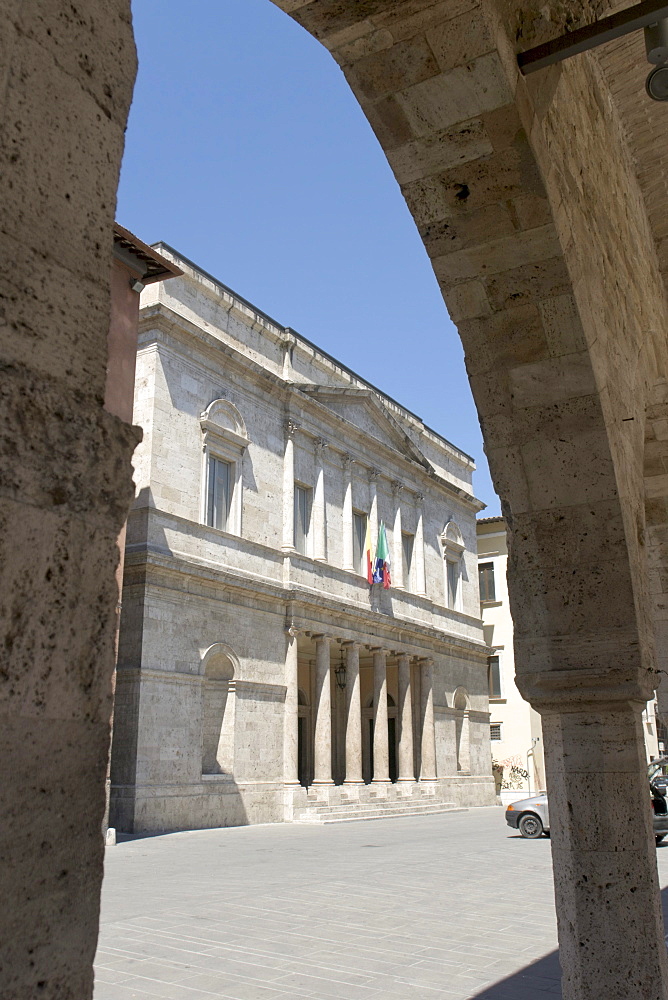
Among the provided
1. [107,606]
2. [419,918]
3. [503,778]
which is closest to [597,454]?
[107,606]

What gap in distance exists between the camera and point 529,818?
49.2 feet

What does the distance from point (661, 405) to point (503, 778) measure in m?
27.9

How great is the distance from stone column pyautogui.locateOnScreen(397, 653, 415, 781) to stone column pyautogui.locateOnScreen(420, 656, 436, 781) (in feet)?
1.64

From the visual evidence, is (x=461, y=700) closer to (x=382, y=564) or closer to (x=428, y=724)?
(x=428, y=724)

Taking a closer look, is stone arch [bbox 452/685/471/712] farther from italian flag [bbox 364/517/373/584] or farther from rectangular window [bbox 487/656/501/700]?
italian flag [bbox 364/517/373/584]

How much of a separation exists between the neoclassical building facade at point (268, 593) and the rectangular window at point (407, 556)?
2.1 inches

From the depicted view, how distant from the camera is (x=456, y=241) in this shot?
3572mm

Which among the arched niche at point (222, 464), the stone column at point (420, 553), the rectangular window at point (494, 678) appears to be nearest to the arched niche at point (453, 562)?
the stone column at point (420, 553)

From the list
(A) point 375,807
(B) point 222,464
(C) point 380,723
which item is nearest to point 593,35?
(B) point 222,464

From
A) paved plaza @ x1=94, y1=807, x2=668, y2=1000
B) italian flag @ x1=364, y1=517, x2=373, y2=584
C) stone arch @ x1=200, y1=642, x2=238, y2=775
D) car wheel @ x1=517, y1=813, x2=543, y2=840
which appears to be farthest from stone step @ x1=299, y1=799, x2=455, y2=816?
paved plaza @ x1=94, y1=807, x2=668, y2=1000

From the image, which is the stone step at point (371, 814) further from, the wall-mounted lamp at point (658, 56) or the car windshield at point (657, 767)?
the wall-mounted lamp at point (658, 56)

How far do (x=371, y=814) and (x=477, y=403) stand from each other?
1856 cm

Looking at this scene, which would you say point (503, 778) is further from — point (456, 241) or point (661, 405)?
point (456, 241)

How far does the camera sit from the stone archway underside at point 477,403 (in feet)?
3.70
